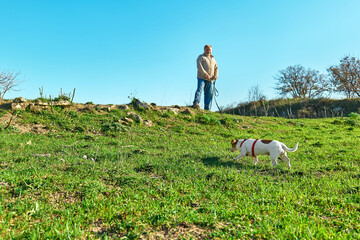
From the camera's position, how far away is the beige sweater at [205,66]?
13.5 m

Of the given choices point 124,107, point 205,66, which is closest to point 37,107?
point 124,107

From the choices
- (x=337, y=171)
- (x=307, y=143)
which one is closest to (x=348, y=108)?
(x=307, y=143)

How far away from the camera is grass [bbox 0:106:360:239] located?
8.98 feet

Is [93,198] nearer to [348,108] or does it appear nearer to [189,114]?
[189,114]

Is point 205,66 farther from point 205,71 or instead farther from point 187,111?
point 187,111

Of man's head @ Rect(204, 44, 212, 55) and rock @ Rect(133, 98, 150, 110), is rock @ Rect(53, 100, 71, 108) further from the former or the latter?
man's head @ Rect(204, 44, 212, 55)

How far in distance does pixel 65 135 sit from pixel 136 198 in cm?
646

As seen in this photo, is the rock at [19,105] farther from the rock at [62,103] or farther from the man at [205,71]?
the man at [205,71]

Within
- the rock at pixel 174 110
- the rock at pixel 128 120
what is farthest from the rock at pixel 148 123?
the rock at pixel 174 110

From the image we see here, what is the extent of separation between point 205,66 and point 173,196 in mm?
11039

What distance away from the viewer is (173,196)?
3723 millimetres

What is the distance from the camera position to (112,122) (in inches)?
407

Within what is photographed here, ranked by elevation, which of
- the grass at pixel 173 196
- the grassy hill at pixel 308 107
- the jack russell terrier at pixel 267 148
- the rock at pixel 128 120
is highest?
the grassy hill at pixel 308 107

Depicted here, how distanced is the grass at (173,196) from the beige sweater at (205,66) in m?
7.13
